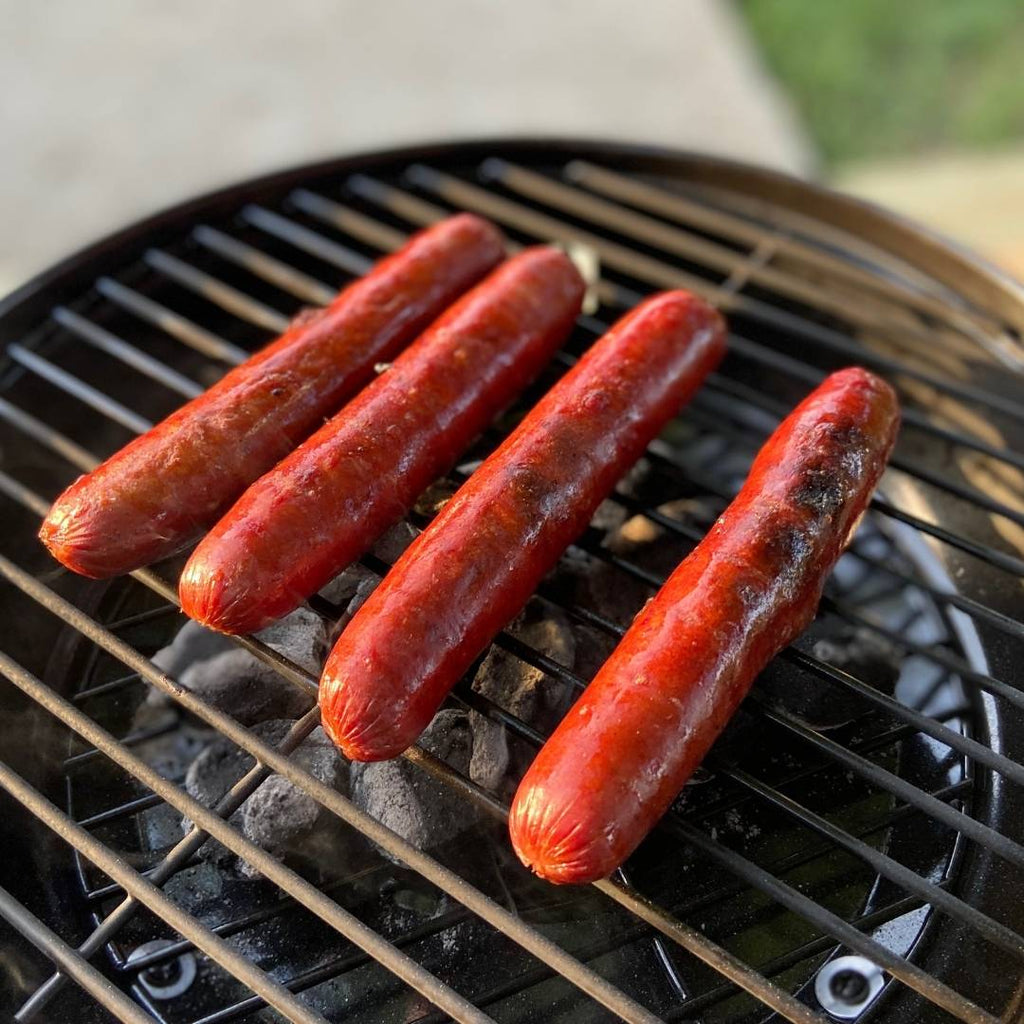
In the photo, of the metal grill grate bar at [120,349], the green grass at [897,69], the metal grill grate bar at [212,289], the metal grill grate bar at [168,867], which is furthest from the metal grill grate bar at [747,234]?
the green grass at [897,69]

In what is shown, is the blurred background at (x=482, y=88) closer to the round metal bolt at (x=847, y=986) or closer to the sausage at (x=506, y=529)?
the sausage at (x=506, y=529)

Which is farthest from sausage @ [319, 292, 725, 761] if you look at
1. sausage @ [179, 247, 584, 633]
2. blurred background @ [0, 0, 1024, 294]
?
blurred background @ [0, 0, 1024, 294]

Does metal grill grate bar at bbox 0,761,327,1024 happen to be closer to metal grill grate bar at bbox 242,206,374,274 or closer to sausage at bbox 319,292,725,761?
sausage at bbox 319,292,725,761

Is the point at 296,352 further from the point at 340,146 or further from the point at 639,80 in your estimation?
the point at 639,80

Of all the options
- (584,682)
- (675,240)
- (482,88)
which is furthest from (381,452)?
(482,88)

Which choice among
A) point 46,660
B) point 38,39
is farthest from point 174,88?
point 46,660

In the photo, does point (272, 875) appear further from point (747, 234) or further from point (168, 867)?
point (747, 234)

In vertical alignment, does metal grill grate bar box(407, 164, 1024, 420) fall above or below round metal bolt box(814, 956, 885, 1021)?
above
